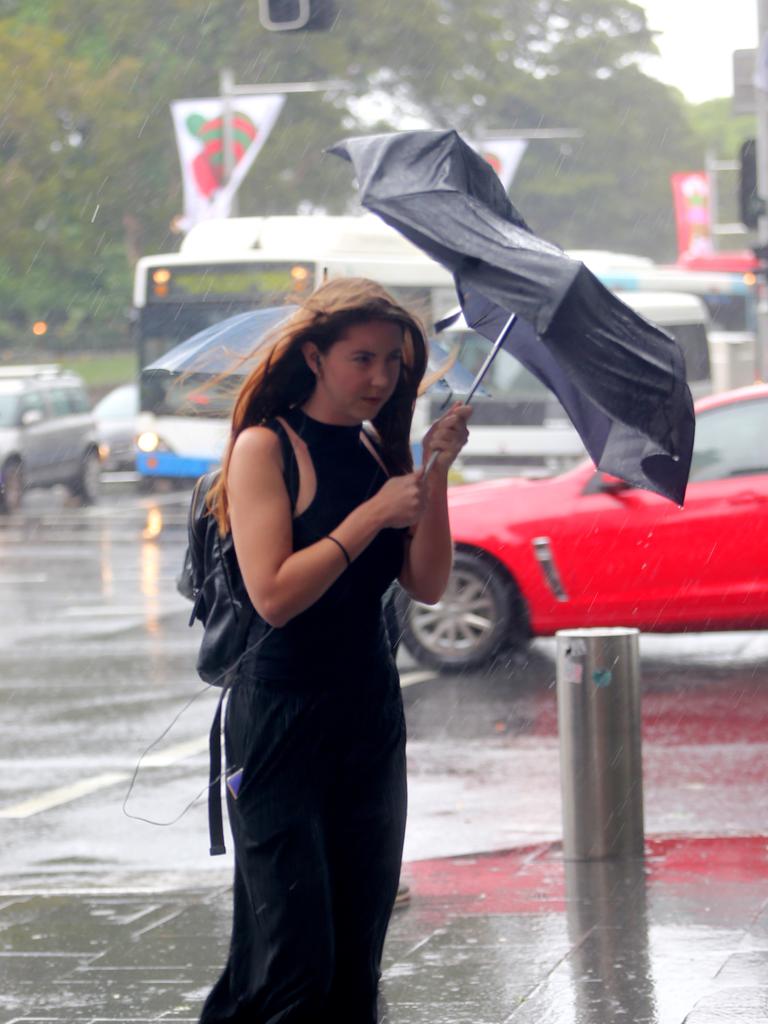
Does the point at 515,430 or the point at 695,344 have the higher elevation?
the point at 695,344

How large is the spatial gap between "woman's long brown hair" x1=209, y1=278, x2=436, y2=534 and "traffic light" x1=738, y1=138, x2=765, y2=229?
14.6 m

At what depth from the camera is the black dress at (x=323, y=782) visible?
12.3 ft

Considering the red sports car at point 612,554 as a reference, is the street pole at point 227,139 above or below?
above

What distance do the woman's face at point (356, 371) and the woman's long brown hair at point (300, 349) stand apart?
18 millimetres

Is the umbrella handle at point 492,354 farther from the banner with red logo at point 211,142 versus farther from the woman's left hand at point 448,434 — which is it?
the banner with red logo at point 211,142

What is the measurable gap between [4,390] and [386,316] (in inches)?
1022

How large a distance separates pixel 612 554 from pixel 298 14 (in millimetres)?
4868

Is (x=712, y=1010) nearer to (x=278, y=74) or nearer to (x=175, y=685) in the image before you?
(x=175, y=685)

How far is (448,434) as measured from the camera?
376 cm

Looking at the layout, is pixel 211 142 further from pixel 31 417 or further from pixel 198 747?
pixel 198 747

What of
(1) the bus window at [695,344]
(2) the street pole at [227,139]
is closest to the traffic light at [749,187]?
(1) the bus window at [695,344]

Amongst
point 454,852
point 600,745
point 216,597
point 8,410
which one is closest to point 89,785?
point 454,852

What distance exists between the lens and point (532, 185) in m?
81.0

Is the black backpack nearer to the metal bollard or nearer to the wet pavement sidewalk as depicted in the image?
the wet pavement sidewalk
